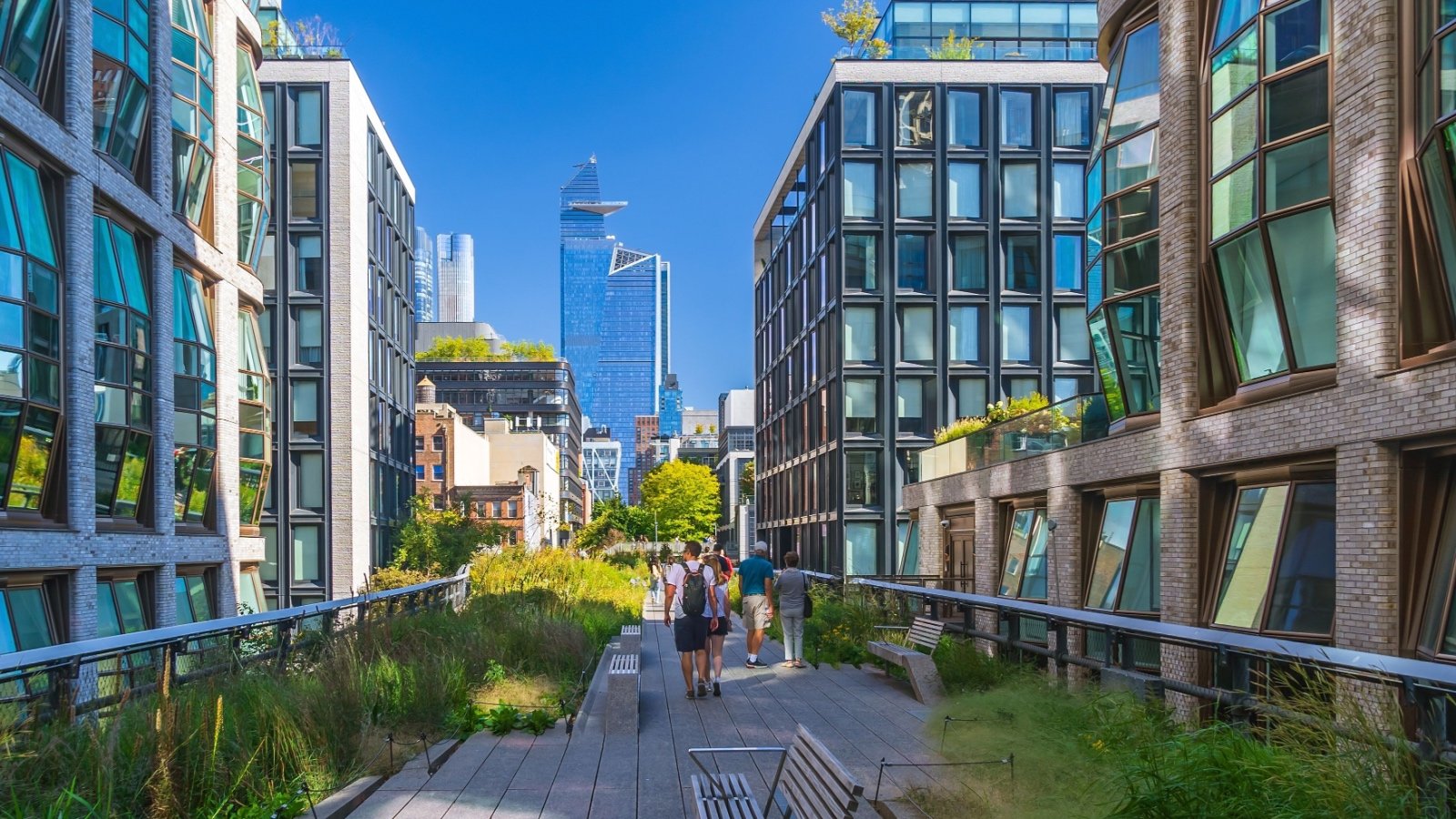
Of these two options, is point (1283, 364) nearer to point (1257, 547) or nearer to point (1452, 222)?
point (1257, 547)

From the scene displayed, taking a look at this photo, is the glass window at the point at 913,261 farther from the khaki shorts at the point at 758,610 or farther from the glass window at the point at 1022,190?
the khaki shorts at the point at 758,610

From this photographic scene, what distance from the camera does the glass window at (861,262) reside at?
46.8 metres

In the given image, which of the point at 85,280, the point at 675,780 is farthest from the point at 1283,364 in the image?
the point at 85,280

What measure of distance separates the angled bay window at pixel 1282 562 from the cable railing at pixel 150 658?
1026cm

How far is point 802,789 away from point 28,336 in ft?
51.3

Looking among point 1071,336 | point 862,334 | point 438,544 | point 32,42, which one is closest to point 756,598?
point 32,42

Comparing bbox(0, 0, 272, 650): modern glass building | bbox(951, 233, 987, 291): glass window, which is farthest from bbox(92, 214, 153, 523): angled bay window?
bbox(951, 233, 987, 291): glass window

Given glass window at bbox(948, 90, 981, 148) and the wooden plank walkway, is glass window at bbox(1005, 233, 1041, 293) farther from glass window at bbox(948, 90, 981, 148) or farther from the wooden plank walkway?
the wooden plank walkway

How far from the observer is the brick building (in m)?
10.4

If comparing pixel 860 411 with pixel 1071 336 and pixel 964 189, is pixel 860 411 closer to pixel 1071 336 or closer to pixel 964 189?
pixel 1071 336

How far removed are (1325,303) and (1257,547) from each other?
2.81 metres

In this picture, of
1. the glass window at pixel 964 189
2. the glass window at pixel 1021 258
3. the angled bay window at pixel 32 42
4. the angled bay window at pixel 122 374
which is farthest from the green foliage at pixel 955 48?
the angled bay window at pixel 32 42

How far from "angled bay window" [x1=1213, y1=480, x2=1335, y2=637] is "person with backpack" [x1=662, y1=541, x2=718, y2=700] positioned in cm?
598

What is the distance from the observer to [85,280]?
750 inches
